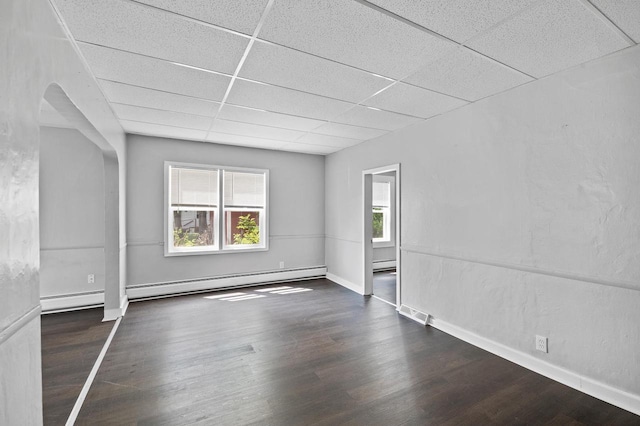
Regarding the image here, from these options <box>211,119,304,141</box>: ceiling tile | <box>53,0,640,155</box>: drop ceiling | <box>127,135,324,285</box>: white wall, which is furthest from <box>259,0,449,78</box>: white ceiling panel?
<box>127,135,324,285</box>: white wall

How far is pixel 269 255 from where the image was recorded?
18.2ft

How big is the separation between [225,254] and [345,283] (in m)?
2.23

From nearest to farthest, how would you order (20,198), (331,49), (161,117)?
(20,198), (331,49), (161,117)

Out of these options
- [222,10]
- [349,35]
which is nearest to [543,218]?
[349,35]

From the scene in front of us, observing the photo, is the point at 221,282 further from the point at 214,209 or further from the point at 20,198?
the point at 20,198

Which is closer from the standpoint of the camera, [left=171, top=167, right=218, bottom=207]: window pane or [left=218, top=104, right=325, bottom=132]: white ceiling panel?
[left=218, top=104, right=325, bottom=132]: white ceiling panel

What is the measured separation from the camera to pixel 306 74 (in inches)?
97.0

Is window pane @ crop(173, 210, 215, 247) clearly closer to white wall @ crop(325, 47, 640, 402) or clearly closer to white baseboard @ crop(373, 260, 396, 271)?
white wall @ crop(325, 47, 640, 402)

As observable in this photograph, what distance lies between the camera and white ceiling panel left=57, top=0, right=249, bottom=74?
1.69 metres

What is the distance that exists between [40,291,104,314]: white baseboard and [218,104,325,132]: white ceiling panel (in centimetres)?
322

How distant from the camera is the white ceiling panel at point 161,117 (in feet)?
11.1

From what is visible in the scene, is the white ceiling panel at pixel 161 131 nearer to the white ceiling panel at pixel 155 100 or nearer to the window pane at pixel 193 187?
the window pane at pixel 193 187

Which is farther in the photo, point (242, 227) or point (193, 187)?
point (242, 227)

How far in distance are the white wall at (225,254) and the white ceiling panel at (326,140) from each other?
0.96m
